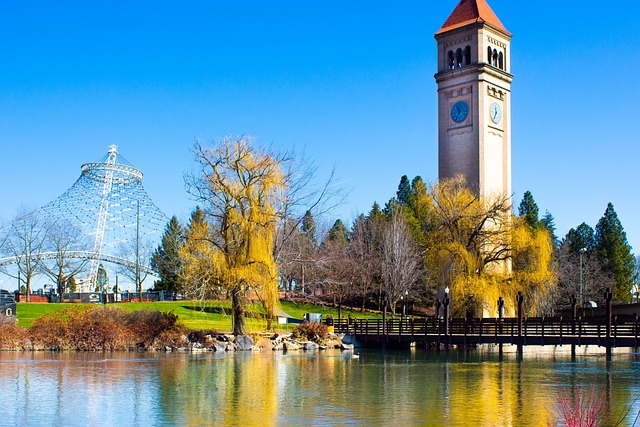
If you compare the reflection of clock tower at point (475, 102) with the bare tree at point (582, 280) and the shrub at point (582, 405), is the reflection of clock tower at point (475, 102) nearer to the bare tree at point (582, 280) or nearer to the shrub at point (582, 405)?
the bare tree at point (582, 280)

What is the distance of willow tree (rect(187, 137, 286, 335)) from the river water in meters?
4.26

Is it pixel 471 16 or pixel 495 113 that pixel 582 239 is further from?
pixel 471 16

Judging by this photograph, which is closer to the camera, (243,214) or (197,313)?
(243,214)

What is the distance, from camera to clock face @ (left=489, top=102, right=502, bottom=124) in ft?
260

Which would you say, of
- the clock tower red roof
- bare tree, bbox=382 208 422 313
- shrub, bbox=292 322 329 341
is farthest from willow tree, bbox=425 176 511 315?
the clock tower red roof

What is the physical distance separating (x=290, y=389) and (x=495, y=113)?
55.3 m

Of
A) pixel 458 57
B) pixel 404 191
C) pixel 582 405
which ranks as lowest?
pixel 582 405

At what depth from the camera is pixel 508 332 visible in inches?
2141

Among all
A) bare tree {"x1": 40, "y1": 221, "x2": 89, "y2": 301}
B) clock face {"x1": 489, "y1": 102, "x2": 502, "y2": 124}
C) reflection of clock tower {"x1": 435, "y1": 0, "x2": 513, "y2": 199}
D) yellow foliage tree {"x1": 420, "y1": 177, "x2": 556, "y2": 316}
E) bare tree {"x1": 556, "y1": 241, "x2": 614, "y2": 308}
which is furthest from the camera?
bare tree {"x1": 556, "y1": 241, "x2": 614, "y2": 308}

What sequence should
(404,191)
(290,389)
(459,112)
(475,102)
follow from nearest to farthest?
(290,389), (475,102), (459,112), (404,191)

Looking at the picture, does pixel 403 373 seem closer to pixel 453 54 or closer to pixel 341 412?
pixel 341 412

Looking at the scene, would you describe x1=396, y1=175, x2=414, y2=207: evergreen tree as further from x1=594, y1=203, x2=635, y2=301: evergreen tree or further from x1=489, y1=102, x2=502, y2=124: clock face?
x1=489, y1=102, x2=502, y2=124: clock face

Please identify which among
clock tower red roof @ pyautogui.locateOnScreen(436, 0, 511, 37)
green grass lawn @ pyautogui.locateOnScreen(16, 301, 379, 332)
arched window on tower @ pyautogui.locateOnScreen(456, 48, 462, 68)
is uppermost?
clock tower red roof @ pyautogui.locateOnScreen(436, 0, 511, 37)

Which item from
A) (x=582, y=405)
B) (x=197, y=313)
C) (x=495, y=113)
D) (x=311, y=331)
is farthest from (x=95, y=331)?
(x=495, y=113)
